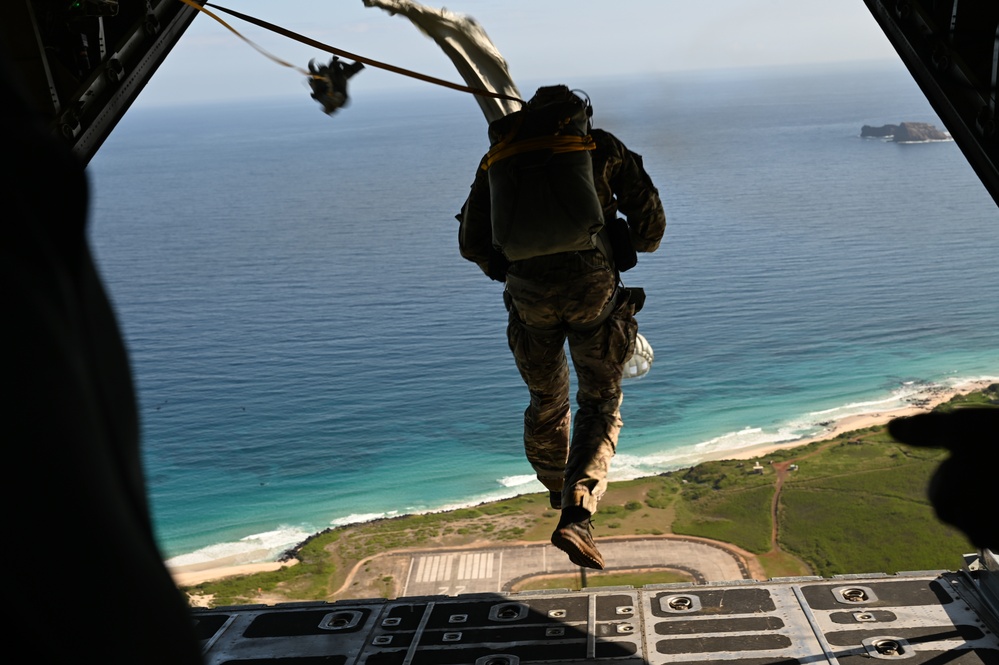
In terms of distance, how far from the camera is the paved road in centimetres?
4200

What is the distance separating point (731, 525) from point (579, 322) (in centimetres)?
4511

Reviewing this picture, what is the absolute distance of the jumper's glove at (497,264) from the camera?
6258 mm

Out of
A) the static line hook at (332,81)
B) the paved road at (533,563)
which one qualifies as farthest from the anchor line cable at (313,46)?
the paved road at (533,563)

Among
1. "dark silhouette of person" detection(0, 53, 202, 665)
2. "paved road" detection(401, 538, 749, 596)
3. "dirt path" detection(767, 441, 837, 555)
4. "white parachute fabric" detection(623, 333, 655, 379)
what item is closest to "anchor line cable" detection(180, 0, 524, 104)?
"white parachute fabric" detection(623, 333, 655, 379)

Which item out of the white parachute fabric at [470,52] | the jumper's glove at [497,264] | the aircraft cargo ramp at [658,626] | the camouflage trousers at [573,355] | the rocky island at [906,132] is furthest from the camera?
the rocky island at [906,132]

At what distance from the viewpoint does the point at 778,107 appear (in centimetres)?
15812

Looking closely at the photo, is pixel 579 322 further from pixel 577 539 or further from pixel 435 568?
pixel 435 568

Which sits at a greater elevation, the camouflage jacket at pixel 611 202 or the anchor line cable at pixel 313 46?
the anchor line cable at pixel 313 46

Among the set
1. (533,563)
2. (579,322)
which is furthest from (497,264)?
(533,563)

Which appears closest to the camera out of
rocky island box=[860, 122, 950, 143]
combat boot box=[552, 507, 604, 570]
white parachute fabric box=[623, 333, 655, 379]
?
combat boot box=[552, 507, 604, 570]

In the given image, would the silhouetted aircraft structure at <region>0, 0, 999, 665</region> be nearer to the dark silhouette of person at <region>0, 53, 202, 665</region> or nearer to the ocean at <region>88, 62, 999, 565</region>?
the dark silhouette of person at <region>0, 53, 202, 665</region>

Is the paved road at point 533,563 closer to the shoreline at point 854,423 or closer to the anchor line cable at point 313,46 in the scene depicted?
the shoreline at point 854,423

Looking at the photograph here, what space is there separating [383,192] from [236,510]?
63953mm

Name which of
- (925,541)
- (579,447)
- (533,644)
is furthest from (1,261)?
(925,541)
